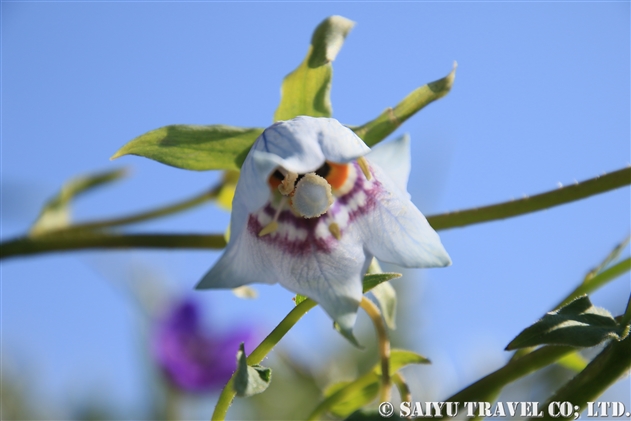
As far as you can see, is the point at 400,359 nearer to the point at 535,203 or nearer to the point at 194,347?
the point at 535,203

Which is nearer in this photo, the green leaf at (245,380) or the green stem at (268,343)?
the green leaf at (245,380)

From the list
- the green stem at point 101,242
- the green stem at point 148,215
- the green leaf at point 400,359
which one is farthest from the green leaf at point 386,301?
the green stem at point 148,215

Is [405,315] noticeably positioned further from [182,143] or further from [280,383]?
[182,143]

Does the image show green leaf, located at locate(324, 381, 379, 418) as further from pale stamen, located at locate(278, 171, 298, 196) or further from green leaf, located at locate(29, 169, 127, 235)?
green leaf, located at locate(29, 169, 127, 235)

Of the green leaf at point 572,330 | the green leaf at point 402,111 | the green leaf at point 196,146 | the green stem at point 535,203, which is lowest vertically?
the green leaf at point 572,330

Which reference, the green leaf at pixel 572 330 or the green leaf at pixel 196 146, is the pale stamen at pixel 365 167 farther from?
the green leaf at pixel 572 330

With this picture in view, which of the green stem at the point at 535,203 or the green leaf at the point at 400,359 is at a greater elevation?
the green stem at the point at 535,203

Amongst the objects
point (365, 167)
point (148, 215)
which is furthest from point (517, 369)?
point (148, 215)

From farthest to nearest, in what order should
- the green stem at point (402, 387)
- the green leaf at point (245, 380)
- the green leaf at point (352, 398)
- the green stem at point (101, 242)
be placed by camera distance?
the green stem at point (101, 242), the green leaf at point (352, 398), the green stem at point (402, 387), the green leaf at point (245, 380)
